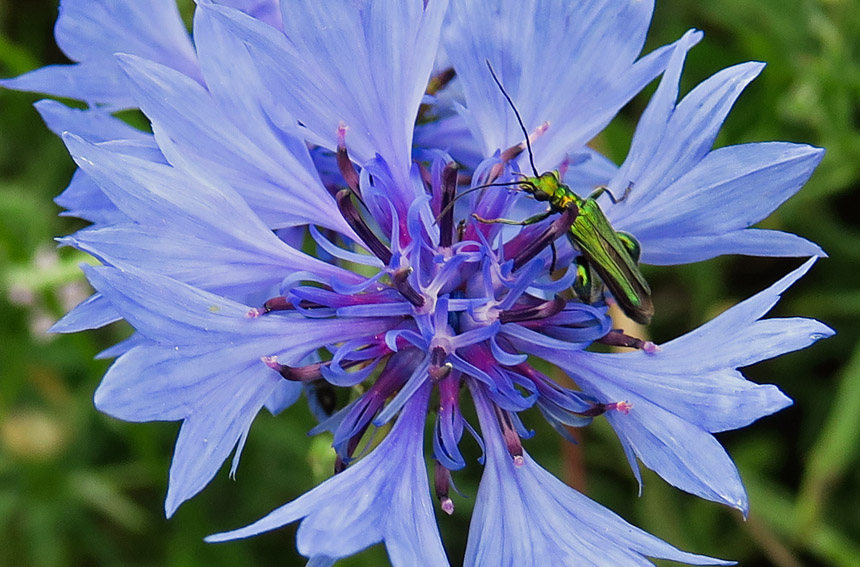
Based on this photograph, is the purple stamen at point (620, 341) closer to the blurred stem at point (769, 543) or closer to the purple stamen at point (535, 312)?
the purple stamen at point (535, 312)

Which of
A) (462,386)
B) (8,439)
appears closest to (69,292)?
(8,439)

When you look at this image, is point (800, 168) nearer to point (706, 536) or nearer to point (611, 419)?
point (611, 419)

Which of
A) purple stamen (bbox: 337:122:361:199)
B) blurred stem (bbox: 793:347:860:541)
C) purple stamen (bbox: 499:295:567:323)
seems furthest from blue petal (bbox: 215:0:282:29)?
blurred stem (bbox: 793:347:860:541)

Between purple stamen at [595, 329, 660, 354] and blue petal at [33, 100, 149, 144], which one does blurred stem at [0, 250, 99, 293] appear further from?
purple stamen at [595, 329, 660, 354]

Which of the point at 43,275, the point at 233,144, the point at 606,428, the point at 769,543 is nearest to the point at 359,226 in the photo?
the point at 233,144

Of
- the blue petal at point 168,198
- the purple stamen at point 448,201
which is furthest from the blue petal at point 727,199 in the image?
the blue petal at point 168,198

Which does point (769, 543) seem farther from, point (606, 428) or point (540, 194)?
point (540, 194)
